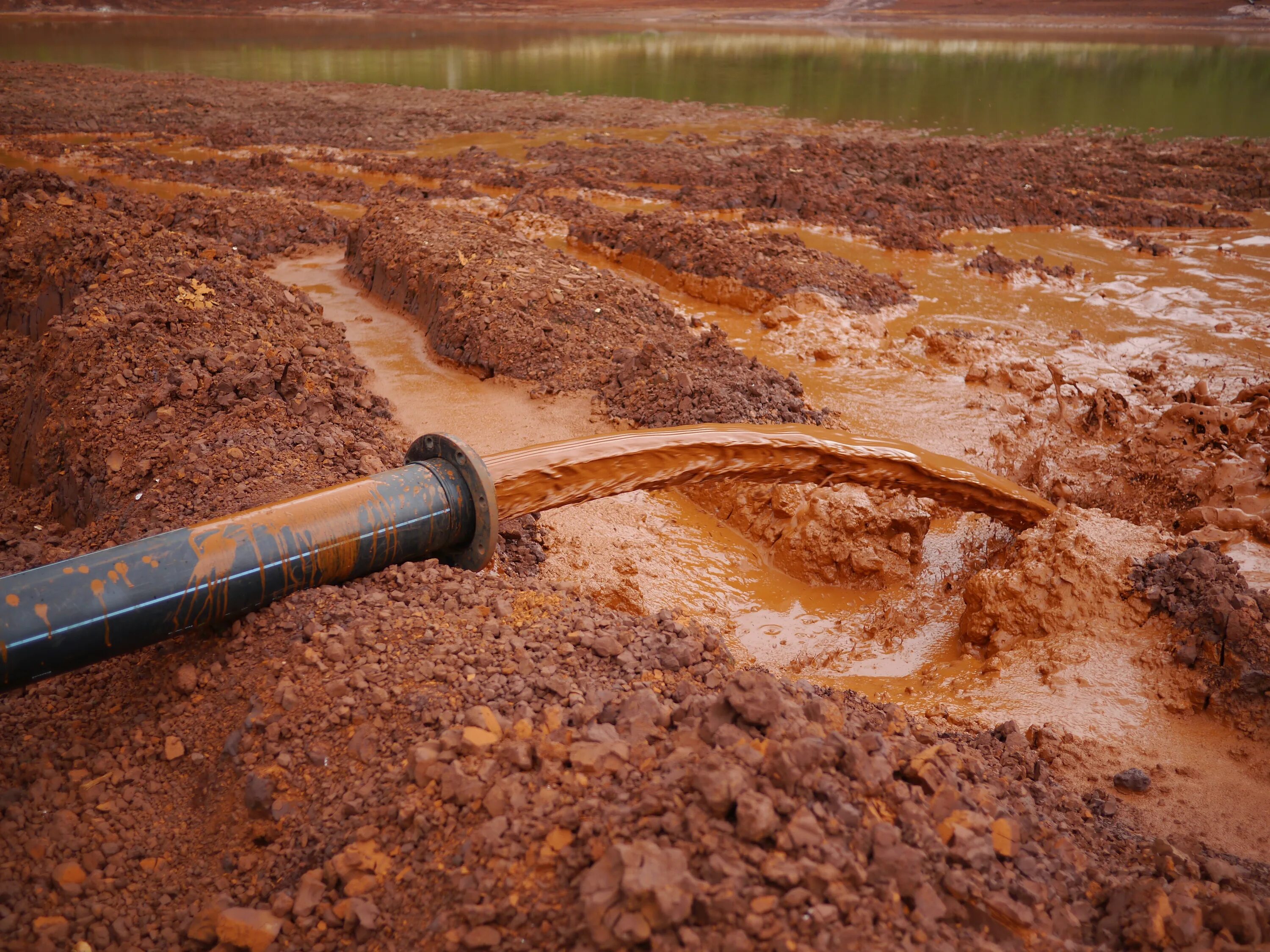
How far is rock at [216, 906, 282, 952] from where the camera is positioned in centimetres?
182

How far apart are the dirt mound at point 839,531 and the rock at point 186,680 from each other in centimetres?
291

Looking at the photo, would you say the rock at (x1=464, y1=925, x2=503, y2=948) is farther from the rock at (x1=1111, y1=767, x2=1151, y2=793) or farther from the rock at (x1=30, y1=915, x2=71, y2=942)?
the rock at (x1=1111, y1=767, x2=1151, y2=793)

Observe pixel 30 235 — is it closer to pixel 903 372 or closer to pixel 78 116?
pixel 903 372

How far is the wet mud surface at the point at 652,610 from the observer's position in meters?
1.83

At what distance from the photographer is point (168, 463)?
359 centimetres

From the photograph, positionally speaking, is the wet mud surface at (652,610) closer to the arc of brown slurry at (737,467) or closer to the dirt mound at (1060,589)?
the dirt mound at (1060,589)

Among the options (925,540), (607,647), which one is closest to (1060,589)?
(925,540)

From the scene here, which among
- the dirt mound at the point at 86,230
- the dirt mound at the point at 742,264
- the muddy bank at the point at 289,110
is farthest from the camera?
the muddy bank at the point at 289,110

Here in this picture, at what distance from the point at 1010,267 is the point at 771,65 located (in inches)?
880

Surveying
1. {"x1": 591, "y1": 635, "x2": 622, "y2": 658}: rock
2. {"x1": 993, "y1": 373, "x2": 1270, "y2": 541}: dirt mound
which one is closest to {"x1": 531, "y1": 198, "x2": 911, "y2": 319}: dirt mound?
{"x1": 993, "y1": 373, "x2": 1270, "y2": 541}: dirt mound

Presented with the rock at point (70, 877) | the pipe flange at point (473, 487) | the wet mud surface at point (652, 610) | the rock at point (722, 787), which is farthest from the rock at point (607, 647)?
the rock at point (70, 877)

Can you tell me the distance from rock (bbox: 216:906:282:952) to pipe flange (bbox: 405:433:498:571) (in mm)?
1392

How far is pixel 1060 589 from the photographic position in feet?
12.5

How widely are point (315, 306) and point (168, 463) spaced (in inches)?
126
